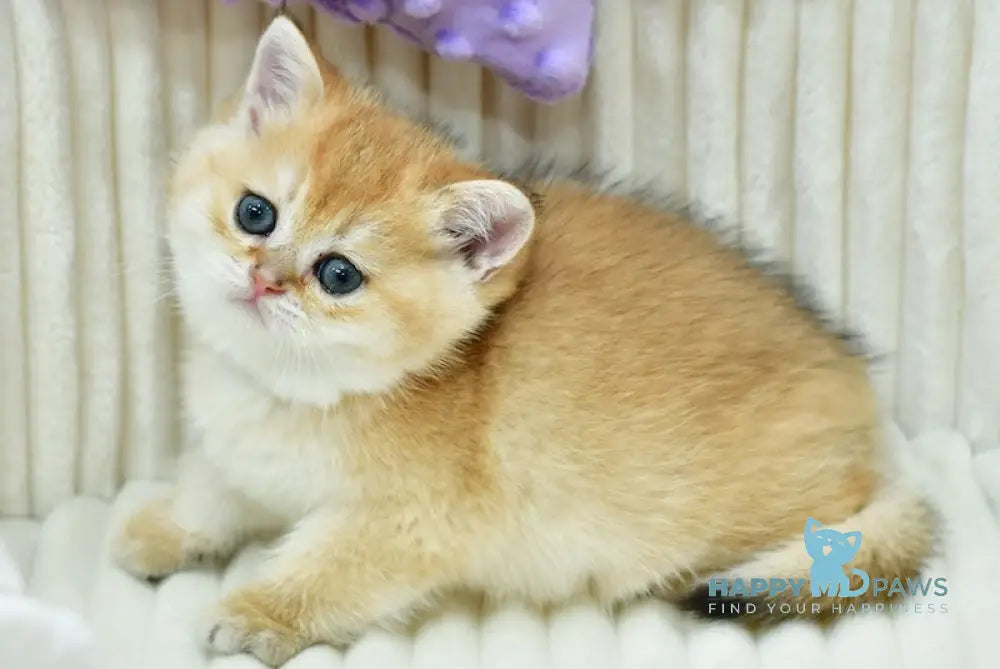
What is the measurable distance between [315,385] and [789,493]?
1.87 feet

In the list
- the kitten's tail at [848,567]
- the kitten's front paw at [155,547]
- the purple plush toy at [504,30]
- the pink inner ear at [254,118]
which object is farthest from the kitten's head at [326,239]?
the kitten's tail at [848,567]

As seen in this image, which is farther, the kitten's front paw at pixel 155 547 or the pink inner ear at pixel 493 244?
the kitten's front paw at pixel 155 547

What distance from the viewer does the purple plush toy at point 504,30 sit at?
149cm

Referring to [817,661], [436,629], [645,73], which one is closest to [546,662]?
[436,629]

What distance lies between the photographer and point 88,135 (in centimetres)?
157

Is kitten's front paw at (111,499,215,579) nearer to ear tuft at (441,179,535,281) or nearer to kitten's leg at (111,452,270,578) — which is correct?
kitten's leg at (111,452,270,578)

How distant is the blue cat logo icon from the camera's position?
4.58 ft

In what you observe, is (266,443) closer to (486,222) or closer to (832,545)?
(486,222)

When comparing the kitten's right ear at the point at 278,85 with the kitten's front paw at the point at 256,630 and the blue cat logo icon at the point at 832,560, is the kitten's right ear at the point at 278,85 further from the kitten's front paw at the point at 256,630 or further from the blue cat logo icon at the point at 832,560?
the blue cat logo icon at the point at 832,560

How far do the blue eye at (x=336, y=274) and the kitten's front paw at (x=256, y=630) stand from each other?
365 mm

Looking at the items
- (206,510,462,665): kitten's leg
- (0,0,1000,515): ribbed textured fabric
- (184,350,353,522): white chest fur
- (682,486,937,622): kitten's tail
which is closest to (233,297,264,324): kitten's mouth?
(184,350,353,522): white chest fur

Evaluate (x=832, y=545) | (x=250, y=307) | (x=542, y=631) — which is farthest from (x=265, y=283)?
(x=832, y=545)

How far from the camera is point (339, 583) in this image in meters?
1.38

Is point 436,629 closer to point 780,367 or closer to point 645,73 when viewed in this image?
point 780,367
